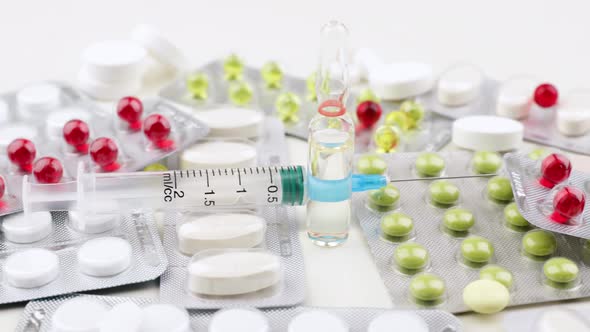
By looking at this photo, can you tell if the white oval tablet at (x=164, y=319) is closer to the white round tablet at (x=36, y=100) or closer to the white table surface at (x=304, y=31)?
the white round tablet at (x=36, y=100)

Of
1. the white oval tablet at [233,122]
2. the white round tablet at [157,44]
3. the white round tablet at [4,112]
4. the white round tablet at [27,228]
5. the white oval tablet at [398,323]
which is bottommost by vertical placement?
the white oval tablet at [398,323]

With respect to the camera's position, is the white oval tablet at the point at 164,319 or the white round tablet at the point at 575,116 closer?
the white oval tablet at the point at 164,319

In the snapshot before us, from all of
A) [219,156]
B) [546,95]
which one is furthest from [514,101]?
[219,156]

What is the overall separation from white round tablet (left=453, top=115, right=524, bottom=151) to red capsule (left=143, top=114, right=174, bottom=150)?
1.61ft

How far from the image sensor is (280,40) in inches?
82.2

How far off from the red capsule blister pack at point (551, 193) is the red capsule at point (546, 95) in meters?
0.31

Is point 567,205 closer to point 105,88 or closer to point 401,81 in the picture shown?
point 401,81

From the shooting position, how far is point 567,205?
1.29m

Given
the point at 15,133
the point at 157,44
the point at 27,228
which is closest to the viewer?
the point at 27,228

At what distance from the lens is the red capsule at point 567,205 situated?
1.29 metres

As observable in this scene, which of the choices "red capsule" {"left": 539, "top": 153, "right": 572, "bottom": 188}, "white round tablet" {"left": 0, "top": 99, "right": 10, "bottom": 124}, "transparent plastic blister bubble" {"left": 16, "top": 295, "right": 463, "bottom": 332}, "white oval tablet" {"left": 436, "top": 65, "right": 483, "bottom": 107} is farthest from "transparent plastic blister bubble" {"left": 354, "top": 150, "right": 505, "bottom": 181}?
"white round tablet" {"left": 0, "top": 99, "right": 10, "bottom": 124}

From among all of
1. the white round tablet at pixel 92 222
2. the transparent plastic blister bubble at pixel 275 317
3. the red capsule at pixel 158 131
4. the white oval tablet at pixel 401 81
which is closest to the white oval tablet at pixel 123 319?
the transparent plastic blister bubble at pixel 275 317

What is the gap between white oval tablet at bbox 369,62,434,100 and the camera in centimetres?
179

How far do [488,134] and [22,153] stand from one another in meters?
0.76
